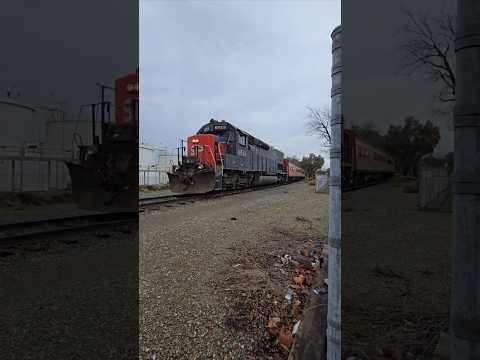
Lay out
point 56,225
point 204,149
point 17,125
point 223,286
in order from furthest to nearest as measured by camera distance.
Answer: point 204,149
point 56,225
point 17,125
point 223,286

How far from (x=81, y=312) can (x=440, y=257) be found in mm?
3159

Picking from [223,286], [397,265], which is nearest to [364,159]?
[397,265]

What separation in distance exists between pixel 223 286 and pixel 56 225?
4.78 m

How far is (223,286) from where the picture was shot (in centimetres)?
411

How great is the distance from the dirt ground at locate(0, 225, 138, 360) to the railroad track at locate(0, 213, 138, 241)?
0.18 metres

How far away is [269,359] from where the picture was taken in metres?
2.76

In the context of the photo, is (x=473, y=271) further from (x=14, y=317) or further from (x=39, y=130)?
(x=39, y=130)

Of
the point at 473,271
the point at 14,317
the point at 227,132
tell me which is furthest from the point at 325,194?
the point at 473,271

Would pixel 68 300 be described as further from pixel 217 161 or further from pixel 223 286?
pixel 217 161

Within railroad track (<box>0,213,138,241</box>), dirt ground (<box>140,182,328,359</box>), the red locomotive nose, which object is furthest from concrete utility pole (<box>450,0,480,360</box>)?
the red locomotive nose

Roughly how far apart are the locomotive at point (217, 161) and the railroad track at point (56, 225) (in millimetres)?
8932

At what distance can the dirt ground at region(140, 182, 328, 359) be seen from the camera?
9.66 ft

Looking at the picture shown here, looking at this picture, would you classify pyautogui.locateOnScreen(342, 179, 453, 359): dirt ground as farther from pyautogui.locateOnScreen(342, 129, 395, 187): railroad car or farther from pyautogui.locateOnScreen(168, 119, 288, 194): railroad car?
pyautogui.locateOnScreen(168, 119, 288, 194): railroad car

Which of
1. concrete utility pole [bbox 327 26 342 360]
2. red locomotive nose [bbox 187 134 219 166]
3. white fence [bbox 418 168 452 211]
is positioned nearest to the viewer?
white fence [bbox 418 168 452 211]
